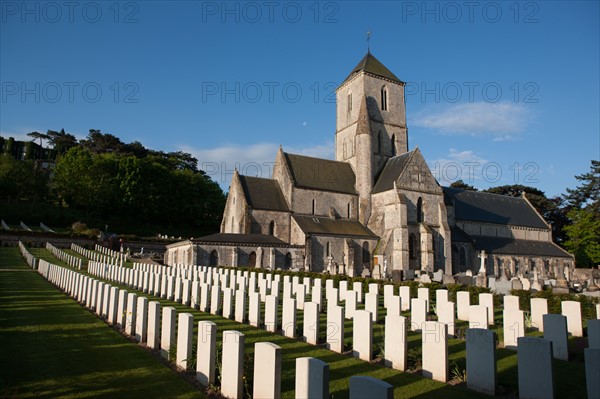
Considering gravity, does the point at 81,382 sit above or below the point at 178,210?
below

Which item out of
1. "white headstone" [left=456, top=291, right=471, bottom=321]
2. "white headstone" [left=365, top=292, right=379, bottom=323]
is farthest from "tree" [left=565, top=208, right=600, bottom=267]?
"white headstone" [left=365, top=292, right=379, bottom=323]

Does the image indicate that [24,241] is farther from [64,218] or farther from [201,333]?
[201,333]

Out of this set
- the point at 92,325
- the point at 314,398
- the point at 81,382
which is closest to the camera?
the point at 314,398

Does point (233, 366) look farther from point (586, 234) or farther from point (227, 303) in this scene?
point (586, 234)

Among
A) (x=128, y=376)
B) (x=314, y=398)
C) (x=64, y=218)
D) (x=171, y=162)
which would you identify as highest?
(x=171, y=162)

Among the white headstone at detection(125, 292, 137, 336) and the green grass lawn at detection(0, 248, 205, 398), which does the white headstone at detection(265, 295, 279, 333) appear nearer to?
the white headstone at detection(125, 292, 137, 336)

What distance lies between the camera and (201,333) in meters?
6.11

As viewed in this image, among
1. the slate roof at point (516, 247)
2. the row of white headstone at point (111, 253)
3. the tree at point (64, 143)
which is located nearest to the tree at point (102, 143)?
the tree at point (64, 143)

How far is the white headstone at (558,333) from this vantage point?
755 cm

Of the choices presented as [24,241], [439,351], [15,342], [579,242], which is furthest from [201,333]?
[579,242]

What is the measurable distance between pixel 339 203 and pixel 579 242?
34258mm

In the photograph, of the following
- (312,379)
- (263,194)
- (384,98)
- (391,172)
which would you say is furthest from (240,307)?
(384,98)

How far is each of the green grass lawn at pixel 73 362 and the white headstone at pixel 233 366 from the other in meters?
0.40

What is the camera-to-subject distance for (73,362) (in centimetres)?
658
